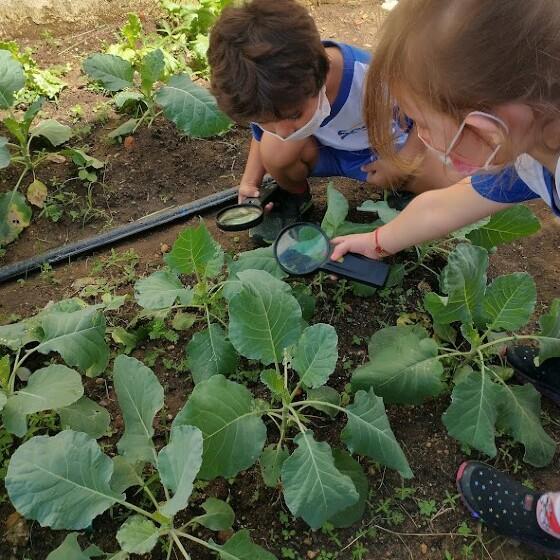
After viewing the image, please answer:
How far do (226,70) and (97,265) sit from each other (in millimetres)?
798

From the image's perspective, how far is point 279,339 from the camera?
144cm

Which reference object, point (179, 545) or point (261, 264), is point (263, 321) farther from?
point (179, 545)

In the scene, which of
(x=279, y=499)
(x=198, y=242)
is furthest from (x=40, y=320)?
(x=279, y=499)

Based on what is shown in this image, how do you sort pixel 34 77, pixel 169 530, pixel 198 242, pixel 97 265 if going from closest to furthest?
pixel 169 530 → pixel 198 242 → pixel 97 265 → pixel 34 77

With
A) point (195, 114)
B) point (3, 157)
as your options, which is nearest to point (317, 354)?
point (195, 114)

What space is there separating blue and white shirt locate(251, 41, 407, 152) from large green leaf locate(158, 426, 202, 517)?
1.01 m

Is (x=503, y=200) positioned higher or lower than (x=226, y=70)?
lower

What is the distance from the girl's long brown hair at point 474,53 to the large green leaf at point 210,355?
805 millimetres

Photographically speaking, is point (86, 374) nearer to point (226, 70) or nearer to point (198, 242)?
point (198, 242)

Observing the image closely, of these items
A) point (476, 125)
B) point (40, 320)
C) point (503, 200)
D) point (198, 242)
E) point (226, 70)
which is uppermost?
point (476, 125)

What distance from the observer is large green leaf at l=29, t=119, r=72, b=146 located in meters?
2.20

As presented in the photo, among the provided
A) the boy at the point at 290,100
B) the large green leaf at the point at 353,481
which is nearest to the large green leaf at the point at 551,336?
the large green leaf at the point at 353,481

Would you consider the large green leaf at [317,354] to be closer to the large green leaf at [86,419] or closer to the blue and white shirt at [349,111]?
the large green leaf at [86,419]

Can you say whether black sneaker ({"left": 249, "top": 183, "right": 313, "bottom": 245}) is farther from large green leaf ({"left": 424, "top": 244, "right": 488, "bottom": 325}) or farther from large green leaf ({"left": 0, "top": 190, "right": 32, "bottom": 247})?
large green leaf ({"left": 0, "top": 190, "right": 32, "bottom": 247})
